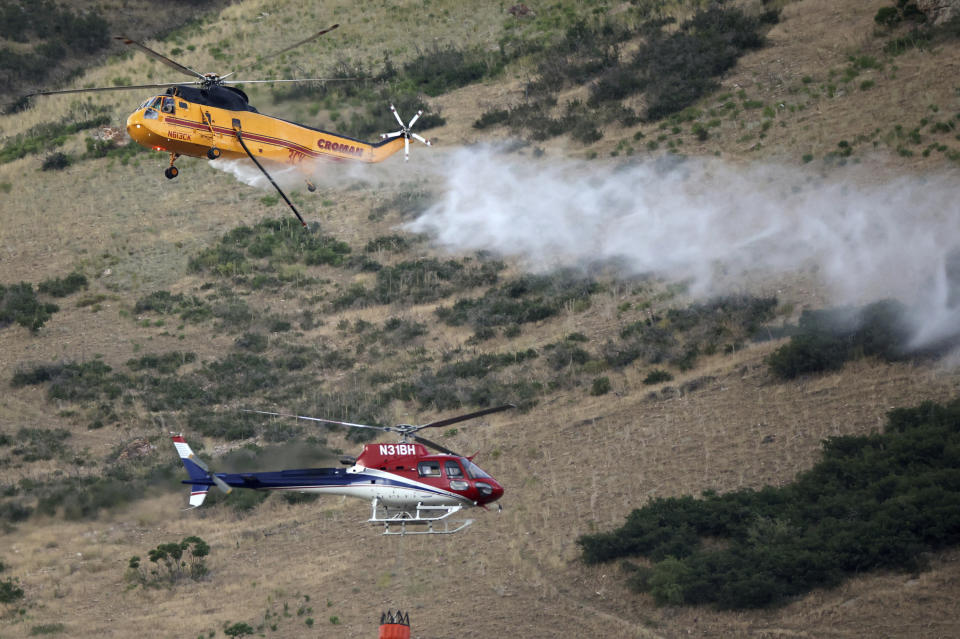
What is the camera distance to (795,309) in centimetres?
4050

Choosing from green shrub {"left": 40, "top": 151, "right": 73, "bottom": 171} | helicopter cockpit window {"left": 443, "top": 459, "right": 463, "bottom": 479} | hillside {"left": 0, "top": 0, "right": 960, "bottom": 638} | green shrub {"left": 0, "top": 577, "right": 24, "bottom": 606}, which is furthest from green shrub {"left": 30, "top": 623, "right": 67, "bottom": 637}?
green shrub {"left": 40, "top": 151, "right": 73, "bottom": 171}

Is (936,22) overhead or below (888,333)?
overhead

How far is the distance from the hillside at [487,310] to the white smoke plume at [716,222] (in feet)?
0.49

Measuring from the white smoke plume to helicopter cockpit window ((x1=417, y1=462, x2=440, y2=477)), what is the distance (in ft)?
56.9

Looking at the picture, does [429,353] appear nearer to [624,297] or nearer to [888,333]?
[624,297]

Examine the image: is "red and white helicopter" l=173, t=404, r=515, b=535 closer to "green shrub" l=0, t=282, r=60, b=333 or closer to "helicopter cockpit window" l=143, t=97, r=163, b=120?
"helicopter cockpit window" l=143, t=97, r=163, b=120

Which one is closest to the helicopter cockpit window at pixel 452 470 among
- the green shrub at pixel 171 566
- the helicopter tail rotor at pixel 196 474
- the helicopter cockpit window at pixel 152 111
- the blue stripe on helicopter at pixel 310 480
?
the blue stripe on helicopter at pixel 310 480

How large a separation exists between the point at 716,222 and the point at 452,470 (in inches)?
936

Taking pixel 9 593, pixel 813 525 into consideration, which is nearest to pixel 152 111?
pixel 9 593

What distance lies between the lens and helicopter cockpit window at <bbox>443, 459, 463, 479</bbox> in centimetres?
2755

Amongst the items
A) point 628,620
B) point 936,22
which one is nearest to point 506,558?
point 628,620

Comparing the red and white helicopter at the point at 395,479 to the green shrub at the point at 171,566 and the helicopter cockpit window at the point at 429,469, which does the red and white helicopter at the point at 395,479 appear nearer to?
the helicopter cockpit window at the point at 429,469

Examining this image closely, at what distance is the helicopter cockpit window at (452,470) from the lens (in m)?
27.5

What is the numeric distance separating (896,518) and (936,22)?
32.3 m
